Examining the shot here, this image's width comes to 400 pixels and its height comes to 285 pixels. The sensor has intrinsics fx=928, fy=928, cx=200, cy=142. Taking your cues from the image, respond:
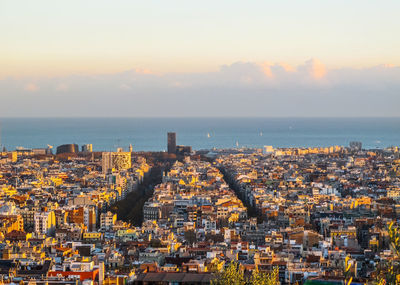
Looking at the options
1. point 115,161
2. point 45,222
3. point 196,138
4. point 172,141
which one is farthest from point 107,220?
point 196,138

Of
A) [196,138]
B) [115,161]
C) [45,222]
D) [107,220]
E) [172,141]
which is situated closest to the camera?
[45,222]

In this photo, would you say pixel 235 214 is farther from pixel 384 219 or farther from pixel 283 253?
pixel 283 253

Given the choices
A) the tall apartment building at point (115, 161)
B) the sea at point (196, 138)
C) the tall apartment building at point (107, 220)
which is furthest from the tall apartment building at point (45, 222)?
the sea at point (196, 138)

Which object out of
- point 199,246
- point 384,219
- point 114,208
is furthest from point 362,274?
point 114,208

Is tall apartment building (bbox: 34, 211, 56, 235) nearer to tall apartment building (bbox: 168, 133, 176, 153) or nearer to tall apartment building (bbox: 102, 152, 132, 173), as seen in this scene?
tall apartment building (bbox: 102, 152, 132, 173)

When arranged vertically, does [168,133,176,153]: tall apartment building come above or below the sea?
below

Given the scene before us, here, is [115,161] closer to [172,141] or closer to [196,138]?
[172,141]

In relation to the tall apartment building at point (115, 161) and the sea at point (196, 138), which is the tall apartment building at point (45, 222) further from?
the sea at point (196, 138)

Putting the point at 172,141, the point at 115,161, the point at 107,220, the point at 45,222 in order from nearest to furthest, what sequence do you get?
the point at 45,222, the point at 107,220, the point at 115,161, the point at 172,141

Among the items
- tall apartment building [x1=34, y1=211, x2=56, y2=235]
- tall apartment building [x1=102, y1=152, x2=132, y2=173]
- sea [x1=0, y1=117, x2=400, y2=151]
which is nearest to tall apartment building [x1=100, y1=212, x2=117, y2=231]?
tall apartment building [x1=34, y1=211, x2=56, y2=235]
